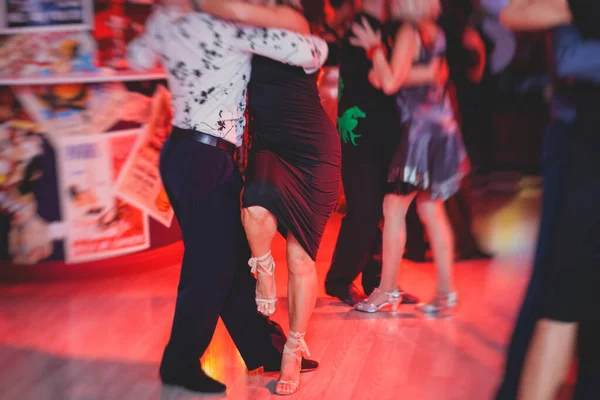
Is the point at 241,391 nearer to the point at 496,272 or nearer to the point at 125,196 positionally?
the point at 125,196

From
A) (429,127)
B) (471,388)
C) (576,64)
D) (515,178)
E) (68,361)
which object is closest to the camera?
(576,64)

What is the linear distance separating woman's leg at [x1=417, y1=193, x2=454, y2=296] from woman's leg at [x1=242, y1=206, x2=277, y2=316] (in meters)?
1.07

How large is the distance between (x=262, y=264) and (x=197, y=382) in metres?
0.52

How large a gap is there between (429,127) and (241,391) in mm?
1438

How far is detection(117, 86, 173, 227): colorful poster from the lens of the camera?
364 centimetres

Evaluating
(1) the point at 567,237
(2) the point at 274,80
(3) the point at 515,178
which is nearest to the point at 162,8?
(2) the point at 274,80

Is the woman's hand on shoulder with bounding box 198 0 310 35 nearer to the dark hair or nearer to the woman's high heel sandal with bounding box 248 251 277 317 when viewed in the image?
the dark hair

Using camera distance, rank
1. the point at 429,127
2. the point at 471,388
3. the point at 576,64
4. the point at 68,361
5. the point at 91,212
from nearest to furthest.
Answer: the point at 576,64
the point at 471,388
the point at 68,361
the point at 429,127
the point at 91,212

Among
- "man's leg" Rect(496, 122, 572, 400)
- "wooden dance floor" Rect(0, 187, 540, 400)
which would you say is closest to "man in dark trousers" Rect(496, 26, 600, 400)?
"man's leg" Rect(496, 122, 572, 400)

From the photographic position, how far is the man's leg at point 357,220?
3168 mm

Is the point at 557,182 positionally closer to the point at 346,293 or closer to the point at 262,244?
the point at 262,244

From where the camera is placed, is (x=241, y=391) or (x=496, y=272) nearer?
(x=241, y=391)

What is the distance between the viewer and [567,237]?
1.76m

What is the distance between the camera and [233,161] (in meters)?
2.35
